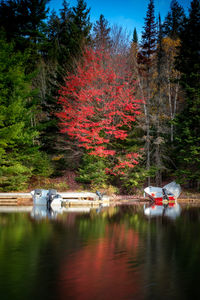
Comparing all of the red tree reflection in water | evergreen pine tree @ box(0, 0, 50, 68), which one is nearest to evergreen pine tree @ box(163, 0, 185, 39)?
evergreen pine tree @ box(0, 0, 50, 68)

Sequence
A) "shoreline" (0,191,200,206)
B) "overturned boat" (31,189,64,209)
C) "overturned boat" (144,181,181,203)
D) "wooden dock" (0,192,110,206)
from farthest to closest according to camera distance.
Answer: "overturned boat" (144,181,181,203), "shoreline" (0,191,200,206), "wooden dock" (0,192,110,206), "overturned boat" (31,189,64,209)

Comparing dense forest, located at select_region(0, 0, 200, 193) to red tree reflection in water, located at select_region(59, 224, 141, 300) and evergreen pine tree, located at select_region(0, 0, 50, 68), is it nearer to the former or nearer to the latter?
evergreen pine tree, located at select_region(0, 0, 50, 68)

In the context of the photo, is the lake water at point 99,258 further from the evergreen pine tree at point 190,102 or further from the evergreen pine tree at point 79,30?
the evergreen pine tree at point 79,30

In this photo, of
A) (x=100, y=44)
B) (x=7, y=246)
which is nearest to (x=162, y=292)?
(x=7, y=246)

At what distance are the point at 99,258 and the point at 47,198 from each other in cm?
1308

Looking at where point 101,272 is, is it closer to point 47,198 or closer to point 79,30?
point 47,198

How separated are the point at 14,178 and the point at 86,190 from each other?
5638 mm

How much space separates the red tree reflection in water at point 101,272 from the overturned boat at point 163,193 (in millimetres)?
12755

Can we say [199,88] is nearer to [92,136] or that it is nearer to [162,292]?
[92,136]

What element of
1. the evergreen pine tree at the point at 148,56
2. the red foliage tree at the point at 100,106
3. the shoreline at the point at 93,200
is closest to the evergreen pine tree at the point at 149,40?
the evergreen pine tree at the point at 148,56

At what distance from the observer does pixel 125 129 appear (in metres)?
26.0

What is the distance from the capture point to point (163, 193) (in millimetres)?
23141

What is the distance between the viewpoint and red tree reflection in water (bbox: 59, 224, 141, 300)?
598cm

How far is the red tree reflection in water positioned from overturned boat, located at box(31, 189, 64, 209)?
10.6 m
